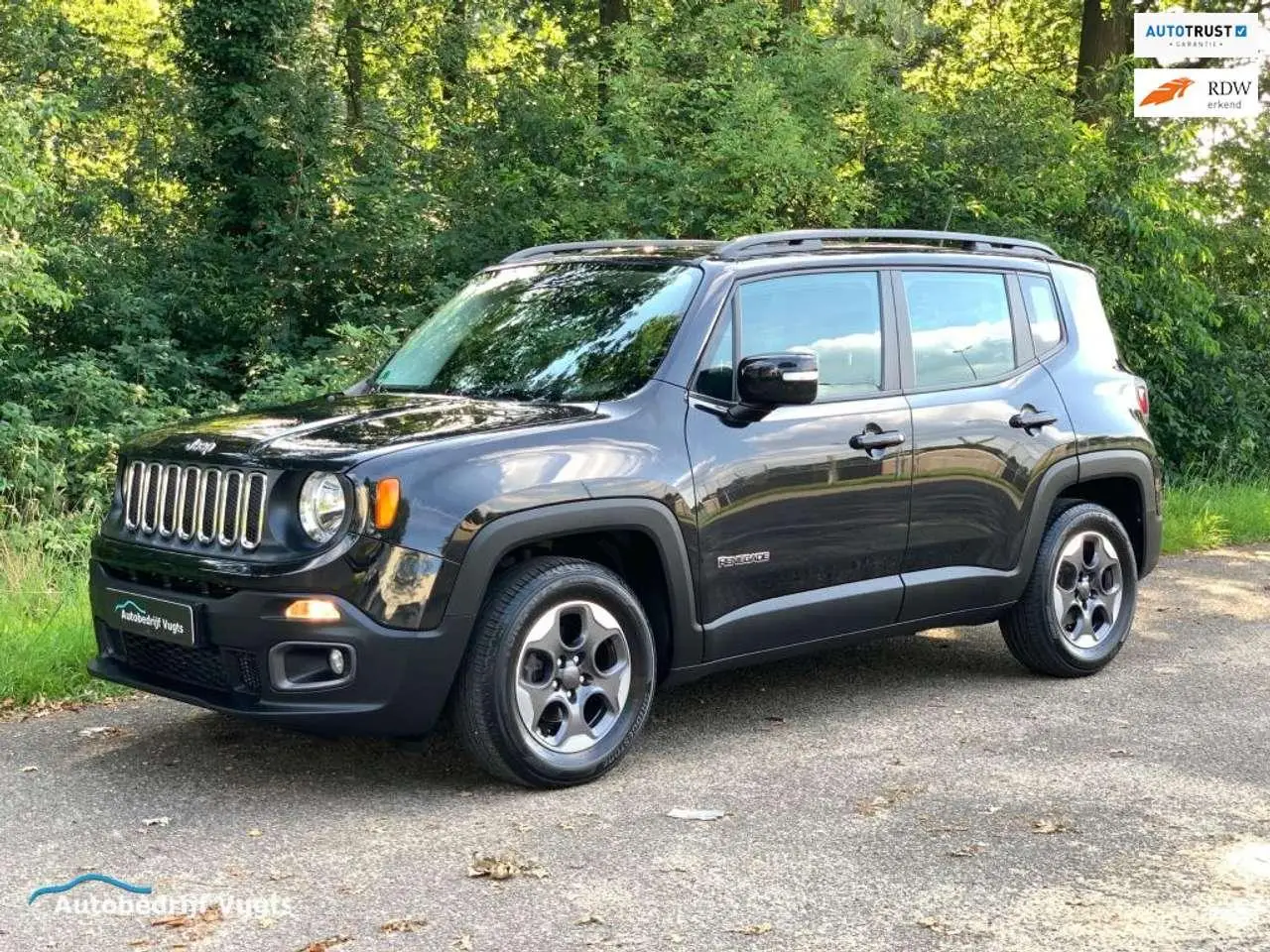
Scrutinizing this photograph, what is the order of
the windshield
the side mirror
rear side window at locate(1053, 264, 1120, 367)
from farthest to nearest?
1. rear side window at locate(1053, 264, 1120, 367)
2. the windshield
3. the side mirror

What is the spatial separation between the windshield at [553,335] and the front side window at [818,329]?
0.23 meters

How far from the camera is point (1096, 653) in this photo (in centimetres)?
695

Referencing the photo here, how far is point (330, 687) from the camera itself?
474cm

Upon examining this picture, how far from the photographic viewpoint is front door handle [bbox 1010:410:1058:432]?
651 cm

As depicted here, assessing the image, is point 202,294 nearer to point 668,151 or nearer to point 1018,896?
point 668,151

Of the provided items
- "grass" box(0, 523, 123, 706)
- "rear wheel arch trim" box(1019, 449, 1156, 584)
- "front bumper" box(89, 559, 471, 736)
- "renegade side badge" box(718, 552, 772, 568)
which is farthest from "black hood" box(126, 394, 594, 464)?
"rear wheel arch trim" box(1019, 449, 1156, 584)

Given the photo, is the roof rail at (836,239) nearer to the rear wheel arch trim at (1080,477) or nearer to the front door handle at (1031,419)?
the front door handle at (1031,419)


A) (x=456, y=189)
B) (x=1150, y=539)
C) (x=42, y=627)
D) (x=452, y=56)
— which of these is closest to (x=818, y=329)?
(x=1150, y=539)

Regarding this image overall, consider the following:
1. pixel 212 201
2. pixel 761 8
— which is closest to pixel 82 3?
pixel 212 201

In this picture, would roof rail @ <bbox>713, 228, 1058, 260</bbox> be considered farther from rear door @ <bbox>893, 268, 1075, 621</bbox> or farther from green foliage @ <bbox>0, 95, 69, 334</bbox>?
green foliage @ <bbox>0, 95, 69, 334</bbox>

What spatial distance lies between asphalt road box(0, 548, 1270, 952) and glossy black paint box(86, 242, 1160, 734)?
396 mm

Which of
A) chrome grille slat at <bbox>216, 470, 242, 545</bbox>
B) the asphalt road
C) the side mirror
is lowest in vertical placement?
the asphalt road

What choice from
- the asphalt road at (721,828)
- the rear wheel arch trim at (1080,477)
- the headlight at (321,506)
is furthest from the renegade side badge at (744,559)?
the rear wheel arch trim at (1080,477)

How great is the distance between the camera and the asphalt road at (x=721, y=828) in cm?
395
